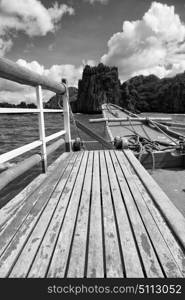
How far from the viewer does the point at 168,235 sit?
1.22 metres

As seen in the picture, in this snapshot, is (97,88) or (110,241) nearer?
(110,241)

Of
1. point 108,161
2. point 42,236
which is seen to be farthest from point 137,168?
point 42,236

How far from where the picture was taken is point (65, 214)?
1.50 meters

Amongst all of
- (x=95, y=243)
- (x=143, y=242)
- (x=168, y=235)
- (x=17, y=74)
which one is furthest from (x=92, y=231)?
(x=17, y=74)

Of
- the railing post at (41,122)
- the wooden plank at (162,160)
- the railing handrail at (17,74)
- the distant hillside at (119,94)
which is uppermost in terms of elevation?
the distant hillside at (119,94)

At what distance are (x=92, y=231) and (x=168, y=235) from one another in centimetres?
48

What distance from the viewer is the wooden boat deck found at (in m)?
0.99

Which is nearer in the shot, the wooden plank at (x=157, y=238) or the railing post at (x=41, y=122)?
the wooden plank at (x=157, y=238)

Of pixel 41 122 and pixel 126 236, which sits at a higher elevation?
pixel 41 122

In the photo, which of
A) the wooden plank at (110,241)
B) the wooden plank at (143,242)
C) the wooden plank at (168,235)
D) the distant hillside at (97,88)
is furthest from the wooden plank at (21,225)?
the distant hillside at (97,88)

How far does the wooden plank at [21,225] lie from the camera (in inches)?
43.3

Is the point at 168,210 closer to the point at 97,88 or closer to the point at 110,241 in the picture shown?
the point at 110,241

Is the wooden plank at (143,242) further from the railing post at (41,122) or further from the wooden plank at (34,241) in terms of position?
the railing post at (41,122)

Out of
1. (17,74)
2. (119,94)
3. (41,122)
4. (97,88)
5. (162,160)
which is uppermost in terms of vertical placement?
(97,88)
